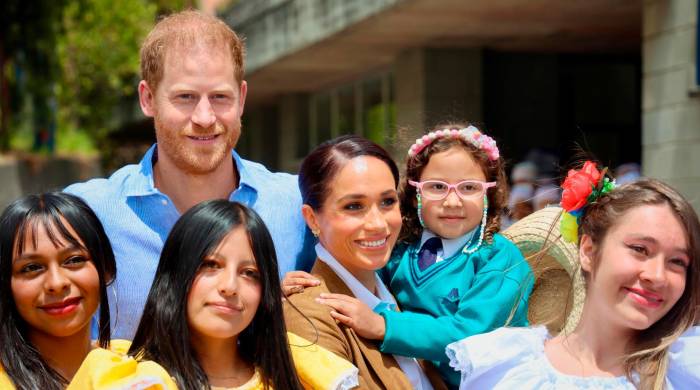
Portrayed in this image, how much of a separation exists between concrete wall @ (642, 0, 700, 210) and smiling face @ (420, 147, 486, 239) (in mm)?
4760

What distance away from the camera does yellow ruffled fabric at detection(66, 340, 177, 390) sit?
264cm

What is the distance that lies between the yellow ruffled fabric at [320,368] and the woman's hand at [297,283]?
212 mm

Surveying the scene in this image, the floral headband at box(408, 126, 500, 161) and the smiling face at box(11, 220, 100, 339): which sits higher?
the floral headband at box(408, 126, 500, 161)

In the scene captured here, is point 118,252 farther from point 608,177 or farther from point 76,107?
point 76,107

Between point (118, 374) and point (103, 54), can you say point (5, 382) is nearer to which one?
point (118, 374)

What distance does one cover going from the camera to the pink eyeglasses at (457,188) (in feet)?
11.7

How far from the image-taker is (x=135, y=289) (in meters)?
3.49

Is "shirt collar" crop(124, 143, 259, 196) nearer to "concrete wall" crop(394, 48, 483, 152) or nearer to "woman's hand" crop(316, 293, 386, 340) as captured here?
"woman's hand" crop(316, 293, 386, 340)

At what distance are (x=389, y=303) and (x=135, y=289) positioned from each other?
0.89 meters

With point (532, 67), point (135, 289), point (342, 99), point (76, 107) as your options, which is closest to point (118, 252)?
point (135, 289)

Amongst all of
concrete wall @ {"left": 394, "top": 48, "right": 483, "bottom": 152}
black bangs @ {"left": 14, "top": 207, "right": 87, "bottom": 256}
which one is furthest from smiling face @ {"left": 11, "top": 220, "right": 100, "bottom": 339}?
concrete wall @ {"left": 394, "top": 48, "right": 483, "bottom": 152}

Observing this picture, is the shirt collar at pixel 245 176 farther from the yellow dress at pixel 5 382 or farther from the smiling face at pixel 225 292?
the yellow dress at pixel 5 382

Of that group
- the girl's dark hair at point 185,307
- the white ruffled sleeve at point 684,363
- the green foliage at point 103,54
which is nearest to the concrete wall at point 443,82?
the green foliage at point 103,54

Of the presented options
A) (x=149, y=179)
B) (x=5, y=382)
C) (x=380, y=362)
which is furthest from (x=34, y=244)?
(x=380, y=362)
